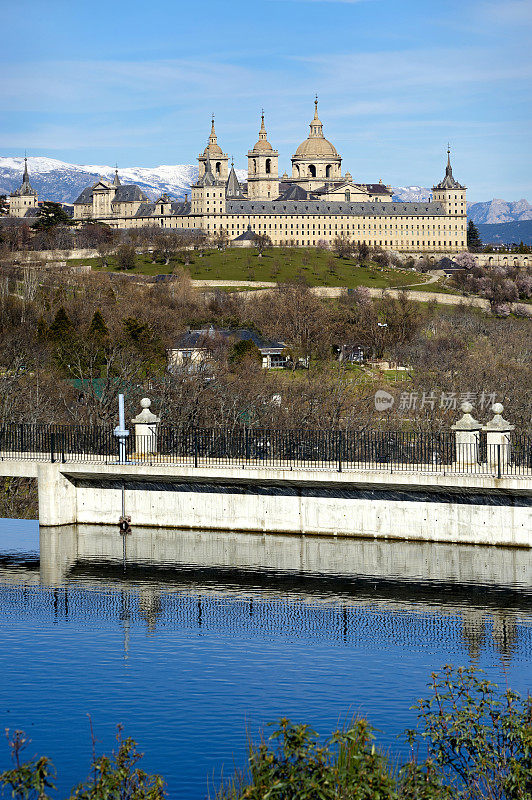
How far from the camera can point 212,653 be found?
24219 millimetres

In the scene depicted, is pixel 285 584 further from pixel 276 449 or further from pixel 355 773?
pixel 355 773

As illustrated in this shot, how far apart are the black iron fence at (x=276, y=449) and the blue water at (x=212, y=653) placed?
5.04m

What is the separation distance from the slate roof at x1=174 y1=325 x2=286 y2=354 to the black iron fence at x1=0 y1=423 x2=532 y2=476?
5595 cm

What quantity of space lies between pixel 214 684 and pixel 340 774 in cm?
822

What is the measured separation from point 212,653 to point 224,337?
263 feet

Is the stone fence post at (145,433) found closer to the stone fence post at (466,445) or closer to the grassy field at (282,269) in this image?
the stone fence post at (466,445)

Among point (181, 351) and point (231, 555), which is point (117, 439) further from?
point (181, 351)

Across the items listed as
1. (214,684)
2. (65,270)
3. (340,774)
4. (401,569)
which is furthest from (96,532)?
(65,270)

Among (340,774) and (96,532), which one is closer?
(340,774)

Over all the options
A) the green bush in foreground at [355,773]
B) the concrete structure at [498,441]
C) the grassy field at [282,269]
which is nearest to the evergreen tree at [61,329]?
the concrete structure at [498,441]

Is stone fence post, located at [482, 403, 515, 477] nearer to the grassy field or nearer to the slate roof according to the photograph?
the slate roof

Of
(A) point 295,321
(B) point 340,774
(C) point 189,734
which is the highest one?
(A) point 295,321

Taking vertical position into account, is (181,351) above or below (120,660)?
above

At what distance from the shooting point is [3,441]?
3953cm
